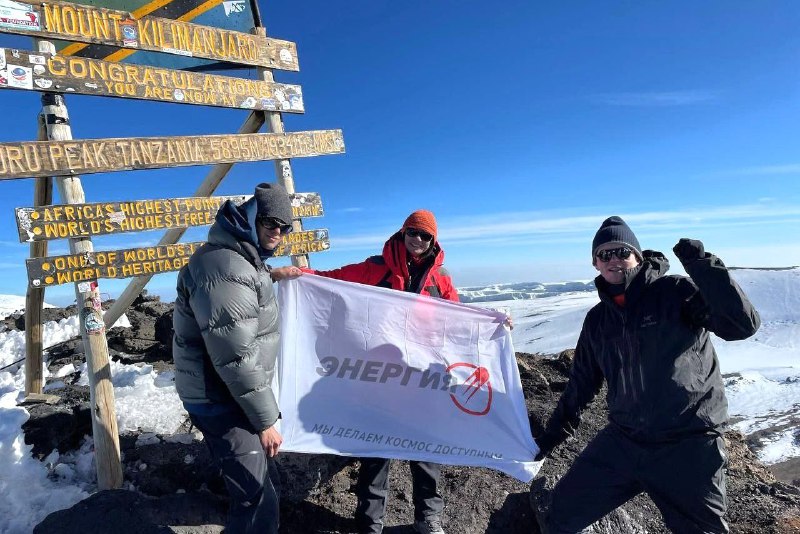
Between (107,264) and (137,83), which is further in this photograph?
(137,83)

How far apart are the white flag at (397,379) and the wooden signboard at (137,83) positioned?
2.51 metres

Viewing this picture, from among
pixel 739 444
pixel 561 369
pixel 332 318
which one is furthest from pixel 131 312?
pixel 739 444

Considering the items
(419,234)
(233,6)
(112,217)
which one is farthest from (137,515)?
(233,6)

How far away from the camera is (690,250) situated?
122 inches

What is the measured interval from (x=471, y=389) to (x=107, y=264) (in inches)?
153

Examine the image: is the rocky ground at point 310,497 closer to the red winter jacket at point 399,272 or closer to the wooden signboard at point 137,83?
the red winter jacket at point 399,272

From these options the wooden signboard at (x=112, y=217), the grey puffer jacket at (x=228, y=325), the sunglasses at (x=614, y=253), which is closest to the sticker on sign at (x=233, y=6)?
the wooden signboard at (x=112, y=217)

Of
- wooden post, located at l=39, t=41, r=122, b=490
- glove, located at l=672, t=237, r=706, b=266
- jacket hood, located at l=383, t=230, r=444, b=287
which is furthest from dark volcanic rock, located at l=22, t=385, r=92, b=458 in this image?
glove, located at l=672, t=237, r=706, b=266

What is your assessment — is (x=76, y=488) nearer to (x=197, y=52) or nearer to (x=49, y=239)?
(x=49, y=239)

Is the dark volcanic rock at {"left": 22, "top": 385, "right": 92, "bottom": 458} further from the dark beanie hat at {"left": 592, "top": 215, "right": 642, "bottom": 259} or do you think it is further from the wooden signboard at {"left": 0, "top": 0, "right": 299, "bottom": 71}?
the dark beanie hat at {"left": 592, "top": 215, "right": 642, "bottom": 259}

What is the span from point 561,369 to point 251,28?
24.5ft

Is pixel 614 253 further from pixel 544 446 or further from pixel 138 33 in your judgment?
pixel 138 33

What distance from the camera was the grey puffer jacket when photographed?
282cm

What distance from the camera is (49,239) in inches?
166
